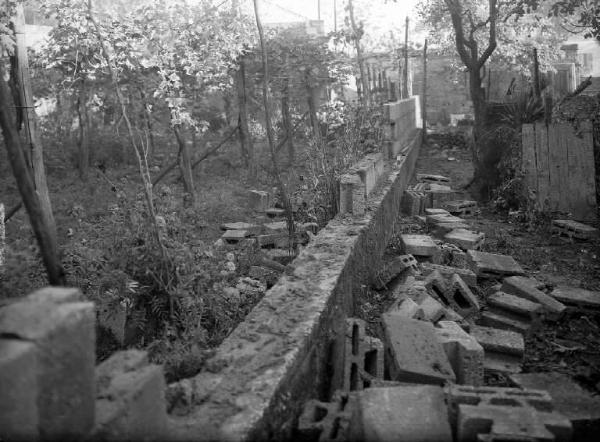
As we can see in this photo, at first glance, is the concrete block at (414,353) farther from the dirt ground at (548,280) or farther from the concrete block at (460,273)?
the concrete block at (460,273)

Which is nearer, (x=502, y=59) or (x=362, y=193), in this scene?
(x=362, y=193)

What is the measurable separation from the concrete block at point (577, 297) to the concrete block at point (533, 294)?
10 cm

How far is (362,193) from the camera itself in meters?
5.93

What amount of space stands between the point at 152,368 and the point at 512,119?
8.88m

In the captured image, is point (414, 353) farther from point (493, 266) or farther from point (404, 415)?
point (493, 266)

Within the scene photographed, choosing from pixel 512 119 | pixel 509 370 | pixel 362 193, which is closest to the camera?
pixel 509 370

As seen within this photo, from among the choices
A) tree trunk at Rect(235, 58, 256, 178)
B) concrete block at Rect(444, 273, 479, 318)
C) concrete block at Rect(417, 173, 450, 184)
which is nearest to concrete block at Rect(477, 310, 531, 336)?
concrete block at Rect(444, 273, 479, 318)

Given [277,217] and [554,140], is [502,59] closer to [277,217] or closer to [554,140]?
[554,140]

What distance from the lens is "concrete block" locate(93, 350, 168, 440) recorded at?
6.13 ft

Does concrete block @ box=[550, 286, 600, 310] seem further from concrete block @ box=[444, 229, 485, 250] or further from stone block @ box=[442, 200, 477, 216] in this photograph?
→ stone block @ box=[442, 200, 477, 216]

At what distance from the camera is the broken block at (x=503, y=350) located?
388 cm

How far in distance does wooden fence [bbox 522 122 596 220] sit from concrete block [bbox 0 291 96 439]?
7641 mm

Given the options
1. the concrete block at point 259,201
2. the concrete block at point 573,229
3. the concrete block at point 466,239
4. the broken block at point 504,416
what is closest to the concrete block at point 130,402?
the broken block at point 504,416

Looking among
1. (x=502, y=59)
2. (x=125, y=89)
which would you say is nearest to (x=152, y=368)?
(x=125, y=89)
